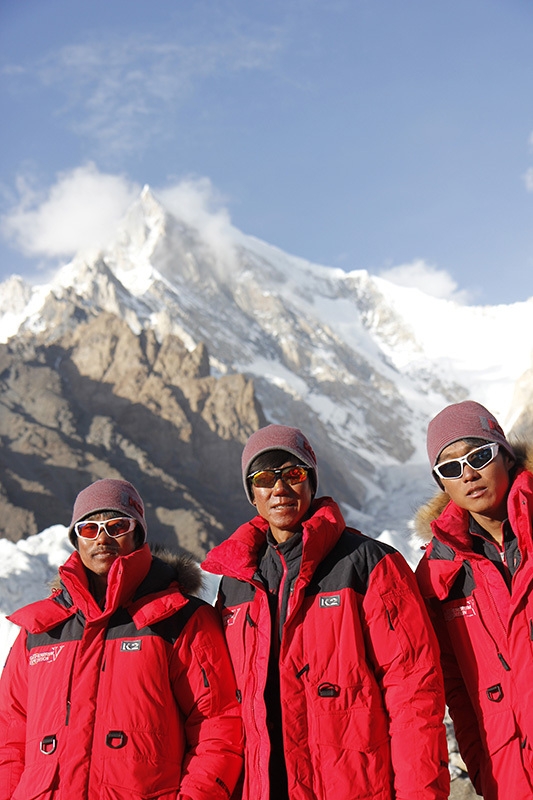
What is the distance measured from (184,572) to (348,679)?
1137mm

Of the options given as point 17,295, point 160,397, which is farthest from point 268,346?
point 160,397

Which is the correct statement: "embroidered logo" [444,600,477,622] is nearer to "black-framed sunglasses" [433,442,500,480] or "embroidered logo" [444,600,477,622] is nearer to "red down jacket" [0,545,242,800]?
"black-framed sunglasses" [433,442,500,480]

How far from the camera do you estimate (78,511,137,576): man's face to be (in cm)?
352

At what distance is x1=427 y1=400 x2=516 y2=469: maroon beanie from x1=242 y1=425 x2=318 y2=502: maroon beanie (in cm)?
59

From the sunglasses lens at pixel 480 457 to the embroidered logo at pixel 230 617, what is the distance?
1279 millimetres

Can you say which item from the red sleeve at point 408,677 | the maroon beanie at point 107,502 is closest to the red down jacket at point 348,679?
the red sleeve at point 408,677

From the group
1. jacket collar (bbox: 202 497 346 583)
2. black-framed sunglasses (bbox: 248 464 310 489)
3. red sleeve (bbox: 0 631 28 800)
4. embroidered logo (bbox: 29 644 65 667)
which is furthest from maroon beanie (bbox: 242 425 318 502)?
red sleeve (bbox: 0 631 28 800)

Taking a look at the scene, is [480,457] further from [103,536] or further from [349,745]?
[103,536]

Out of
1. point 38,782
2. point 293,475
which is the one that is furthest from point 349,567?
point 38,782

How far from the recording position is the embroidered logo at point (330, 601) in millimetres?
3035

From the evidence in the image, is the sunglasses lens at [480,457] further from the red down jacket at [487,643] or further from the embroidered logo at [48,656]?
the embroidered logo at [48,656]

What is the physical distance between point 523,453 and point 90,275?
361 ft

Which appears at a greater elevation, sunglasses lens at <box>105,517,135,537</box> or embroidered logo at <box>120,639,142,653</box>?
sunglasses lens at <box>105,517,135,537</box>

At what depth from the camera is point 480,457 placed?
326 centimetres
